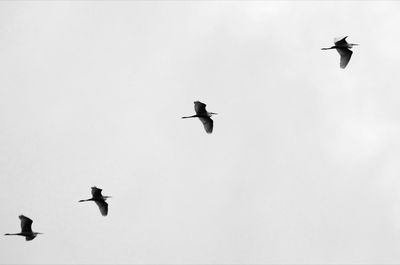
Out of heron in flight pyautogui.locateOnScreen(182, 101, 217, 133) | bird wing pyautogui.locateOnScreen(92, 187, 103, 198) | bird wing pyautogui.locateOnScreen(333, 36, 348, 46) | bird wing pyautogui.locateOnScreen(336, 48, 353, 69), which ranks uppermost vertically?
bird wing pyautogui.locateOnScreen(333, 36, 348, 46)

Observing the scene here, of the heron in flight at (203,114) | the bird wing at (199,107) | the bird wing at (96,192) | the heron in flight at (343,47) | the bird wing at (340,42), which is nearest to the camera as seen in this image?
the bird wing at (340,42)

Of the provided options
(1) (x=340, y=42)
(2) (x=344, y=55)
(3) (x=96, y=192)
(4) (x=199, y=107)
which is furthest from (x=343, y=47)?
(3) (x=96, y=192)

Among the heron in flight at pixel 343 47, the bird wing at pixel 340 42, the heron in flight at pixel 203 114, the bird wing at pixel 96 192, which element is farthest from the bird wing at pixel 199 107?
the bird wing at pixel 340 42

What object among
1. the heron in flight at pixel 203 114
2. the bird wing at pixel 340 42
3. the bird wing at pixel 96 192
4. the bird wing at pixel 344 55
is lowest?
the bird wing at pixel 96 192

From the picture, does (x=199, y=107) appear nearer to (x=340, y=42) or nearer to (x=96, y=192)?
(x=96, y=192)

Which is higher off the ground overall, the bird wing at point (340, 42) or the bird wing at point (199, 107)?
the bird wing at point (340, 42)

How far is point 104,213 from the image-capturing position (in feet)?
241

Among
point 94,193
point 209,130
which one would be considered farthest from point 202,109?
point 94,193

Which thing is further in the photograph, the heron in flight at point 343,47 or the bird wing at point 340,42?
the heron in flight at point 343,47

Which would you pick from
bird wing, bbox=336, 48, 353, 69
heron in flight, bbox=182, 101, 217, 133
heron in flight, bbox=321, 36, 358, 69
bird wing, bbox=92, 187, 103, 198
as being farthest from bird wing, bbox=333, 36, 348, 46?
bird wing, bbox=92, 187, 103, 198

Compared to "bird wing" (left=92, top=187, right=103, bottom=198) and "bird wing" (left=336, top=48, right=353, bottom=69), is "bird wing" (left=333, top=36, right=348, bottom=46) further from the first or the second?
"bird wing" (left=92, top=187, right=103, bottom=198)

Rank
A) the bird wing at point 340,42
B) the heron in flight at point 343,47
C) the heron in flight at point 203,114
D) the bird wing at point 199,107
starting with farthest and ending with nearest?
the heron in flight at point 203,114, the bird wing at point 199,107, the heron in flight at point 343,47, the bird wing at point 340,42

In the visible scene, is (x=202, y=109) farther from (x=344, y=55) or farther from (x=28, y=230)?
(x=28, y=230)

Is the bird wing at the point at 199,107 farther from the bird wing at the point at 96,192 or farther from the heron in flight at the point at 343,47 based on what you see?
the heron in flight at the point at 343,47
